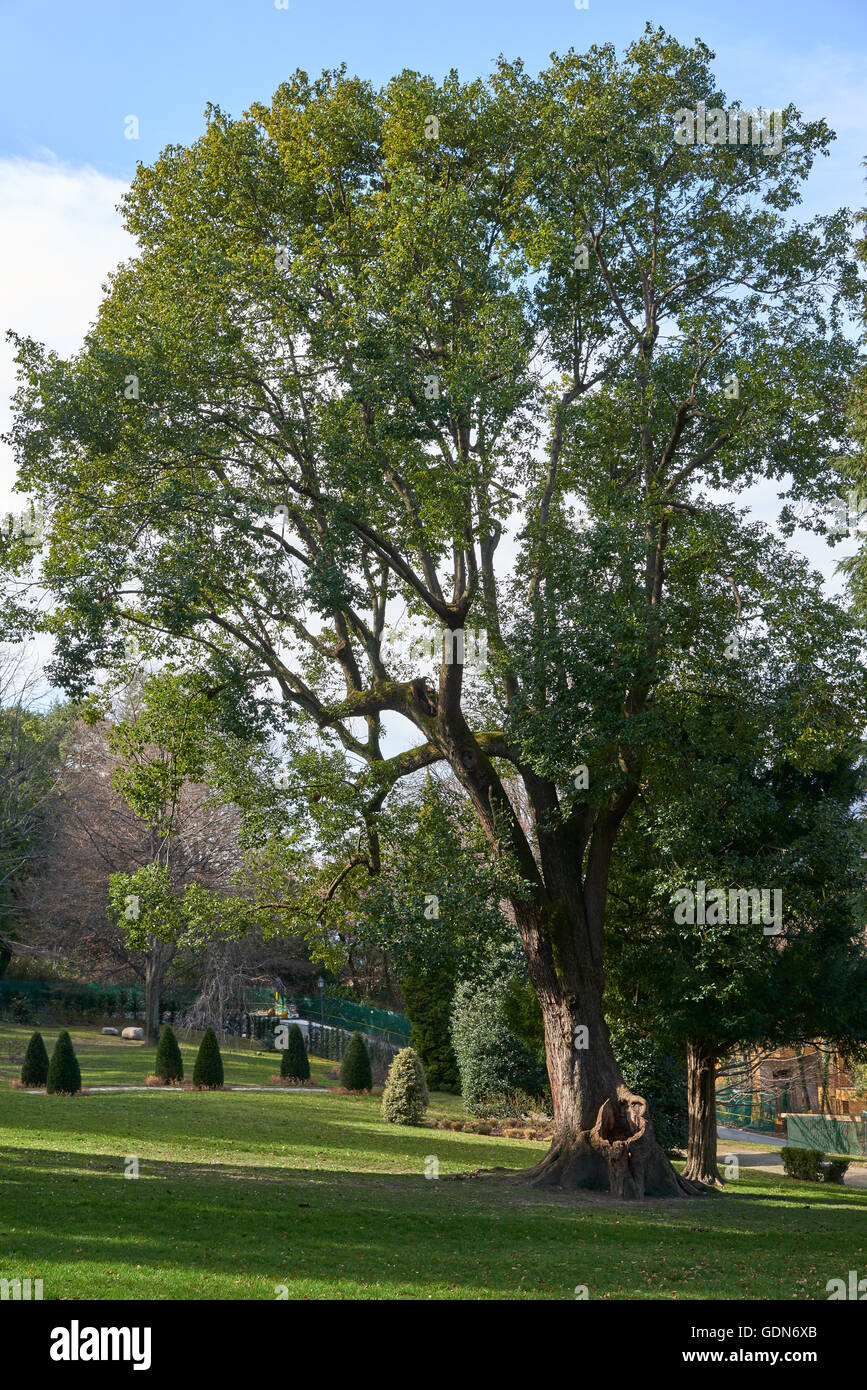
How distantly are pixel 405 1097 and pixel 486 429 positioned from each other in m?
15.5

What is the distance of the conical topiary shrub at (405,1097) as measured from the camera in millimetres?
24906

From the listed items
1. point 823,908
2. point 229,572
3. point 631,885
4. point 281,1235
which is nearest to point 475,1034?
point 631,885

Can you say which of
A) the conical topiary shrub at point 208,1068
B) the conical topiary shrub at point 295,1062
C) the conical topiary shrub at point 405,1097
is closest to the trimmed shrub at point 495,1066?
the conical topiary shrub at point 405,1097

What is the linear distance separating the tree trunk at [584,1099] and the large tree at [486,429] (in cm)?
5

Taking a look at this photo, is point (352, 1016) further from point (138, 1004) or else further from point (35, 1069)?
point (35, 1069)

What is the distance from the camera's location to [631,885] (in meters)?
19.7

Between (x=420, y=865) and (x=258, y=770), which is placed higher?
(x=258, y=770)

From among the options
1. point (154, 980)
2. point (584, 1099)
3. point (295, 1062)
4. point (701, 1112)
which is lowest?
point (295, 1062)

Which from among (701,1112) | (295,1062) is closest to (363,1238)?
(701,1112)

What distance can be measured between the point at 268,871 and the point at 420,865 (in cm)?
364

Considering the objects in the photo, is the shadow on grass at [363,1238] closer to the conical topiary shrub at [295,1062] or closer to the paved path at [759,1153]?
the paved path at [759,1153]

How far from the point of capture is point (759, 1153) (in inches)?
1182

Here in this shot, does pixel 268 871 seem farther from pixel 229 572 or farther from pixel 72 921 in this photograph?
pixel 72 921

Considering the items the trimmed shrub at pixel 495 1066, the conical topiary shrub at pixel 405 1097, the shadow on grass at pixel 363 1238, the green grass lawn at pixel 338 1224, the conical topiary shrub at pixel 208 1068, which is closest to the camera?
the shadow on grass at pixel 363 1238
